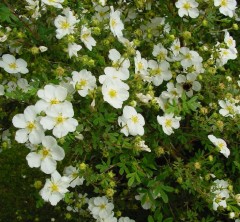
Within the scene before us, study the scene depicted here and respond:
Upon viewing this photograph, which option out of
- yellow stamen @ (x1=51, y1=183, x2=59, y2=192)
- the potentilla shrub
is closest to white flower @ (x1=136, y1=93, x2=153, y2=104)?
the potentilla shrub

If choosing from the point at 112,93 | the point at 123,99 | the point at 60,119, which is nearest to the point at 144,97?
the point at 123,99

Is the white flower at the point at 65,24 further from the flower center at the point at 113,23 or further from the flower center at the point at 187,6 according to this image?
the flower center at the point at 187,6

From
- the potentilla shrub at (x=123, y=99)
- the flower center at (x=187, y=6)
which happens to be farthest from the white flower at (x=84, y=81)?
the flower center at (x=187, y=6)

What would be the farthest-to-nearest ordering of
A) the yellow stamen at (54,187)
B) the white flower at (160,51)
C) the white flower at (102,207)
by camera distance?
the white flower at (102,207) < the white flower at (160,51) < the yellow stamen at (54,187)

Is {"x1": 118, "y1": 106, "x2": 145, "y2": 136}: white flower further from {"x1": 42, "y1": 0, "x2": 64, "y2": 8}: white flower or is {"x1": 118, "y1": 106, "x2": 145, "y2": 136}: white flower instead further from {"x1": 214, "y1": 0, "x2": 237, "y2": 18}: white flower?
{"x1": 214, "y1": 0, "x2": 237, "y2": 18}: white flower

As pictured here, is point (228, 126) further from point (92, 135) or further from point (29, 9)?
point (29, 9)

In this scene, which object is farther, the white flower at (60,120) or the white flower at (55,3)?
the white flower at (55,3)

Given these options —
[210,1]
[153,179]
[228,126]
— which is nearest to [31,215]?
[153,179]

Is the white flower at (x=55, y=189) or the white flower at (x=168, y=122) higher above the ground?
the white flower at (x=168, y=122)

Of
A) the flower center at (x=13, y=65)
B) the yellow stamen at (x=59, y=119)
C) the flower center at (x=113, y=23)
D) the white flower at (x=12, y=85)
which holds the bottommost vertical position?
the white flower at (x=12, y=85)
